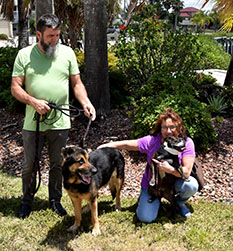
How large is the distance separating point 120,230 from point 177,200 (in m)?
0.78

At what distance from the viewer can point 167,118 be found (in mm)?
3486

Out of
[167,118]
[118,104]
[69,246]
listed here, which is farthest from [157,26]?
[69,246]

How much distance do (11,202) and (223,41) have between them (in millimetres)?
21371

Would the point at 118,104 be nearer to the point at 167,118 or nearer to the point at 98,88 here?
the point at 98,88

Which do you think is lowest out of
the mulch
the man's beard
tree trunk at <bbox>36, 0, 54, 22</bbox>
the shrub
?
the mulch

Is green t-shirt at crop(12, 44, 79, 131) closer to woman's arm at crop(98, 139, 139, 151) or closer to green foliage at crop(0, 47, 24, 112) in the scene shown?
woman's arm at crop(98, 139, 139, 151)

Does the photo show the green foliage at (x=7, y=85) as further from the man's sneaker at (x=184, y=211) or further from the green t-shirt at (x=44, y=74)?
the man's sneaker at (x=184, y=211)

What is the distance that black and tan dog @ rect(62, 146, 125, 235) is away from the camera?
298 centimetres

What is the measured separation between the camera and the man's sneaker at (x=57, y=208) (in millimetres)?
3803

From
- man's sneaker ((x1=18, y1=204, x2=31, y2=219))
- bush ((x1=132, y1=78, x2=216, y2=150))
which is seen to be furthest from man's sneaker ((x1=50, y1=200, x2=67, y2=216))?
bush ((x1=132, y1=78, x2=216, y2=150))

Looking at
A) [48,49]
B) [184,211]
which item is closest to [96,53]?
[48,49]

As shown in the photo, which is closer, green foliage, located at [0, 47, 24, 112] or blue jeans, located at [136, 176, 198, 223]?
blue jeans, located at [136, 176, 198, 223]

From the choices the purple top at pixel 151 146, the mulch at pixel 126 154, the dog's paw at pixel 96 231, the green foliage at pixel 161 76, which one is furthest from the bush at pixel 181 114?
the dog's paw at pixel 96 231

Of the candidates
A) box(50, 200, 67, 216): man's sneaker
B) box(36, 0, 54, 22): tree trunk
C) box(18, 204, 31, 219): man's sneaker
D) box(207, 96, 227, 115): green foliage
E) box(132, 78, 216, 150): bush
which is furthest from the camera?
box(207, 96, 227, 115): green foliage
